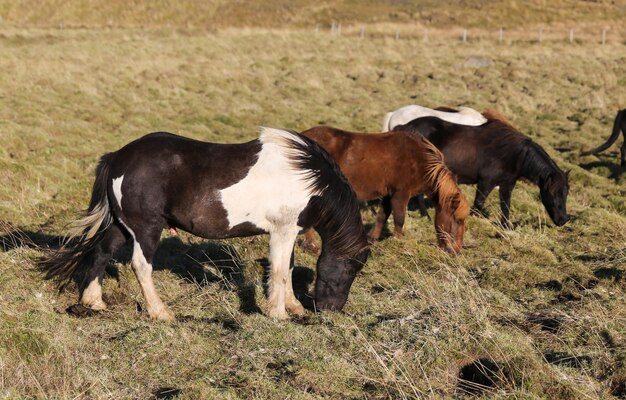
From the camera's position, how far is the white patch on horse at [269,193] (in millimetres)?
5750

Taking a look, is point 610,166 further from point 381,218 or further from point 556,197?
point 381,218

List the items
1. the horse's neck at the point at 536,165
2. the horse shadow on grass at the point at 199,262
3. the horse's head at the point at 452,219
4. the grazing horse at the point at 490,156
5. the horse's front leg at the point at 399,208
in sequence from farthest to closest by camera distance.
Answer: the grazing horse at the point at 490,156, the horse's neck at the point at 536,165, the horse's front leg at the point at 399,208, the horse's head at the point at 452,219, the horse shadow on grass at the point at 199,262

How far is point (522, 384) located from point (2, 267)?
5.28 m

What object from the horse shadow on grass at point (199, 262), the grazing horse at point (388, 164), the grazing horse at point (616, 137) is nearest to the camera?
the horse shadow on grass at point (199, 262)

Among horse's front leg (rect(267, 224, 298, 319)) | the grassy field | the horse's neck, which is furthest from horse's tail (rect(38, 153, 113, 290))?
the horse's neck

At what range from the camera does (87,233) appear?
6.01 meters

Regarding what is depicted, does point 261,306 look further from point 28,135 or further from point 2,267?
point 28,135

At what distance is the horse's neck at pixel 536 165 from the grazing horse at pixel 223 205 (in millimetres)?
4853

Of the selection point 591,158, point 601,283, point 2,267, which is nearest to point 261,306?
point 2,267

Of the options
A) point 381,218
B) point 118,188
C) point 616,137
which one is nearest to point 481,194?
point 381,218

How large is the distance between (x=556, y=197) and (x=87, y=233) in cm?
684

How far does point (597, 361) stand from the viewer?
4629 mm

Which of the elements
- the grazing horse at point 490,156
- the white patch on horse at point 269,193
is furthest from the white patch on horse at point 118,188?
the grazing horse at point 490,156

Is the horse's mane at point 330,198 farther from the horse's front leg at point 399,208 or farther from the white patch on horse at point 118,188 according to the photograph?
the horse's front leg at point 399,208
